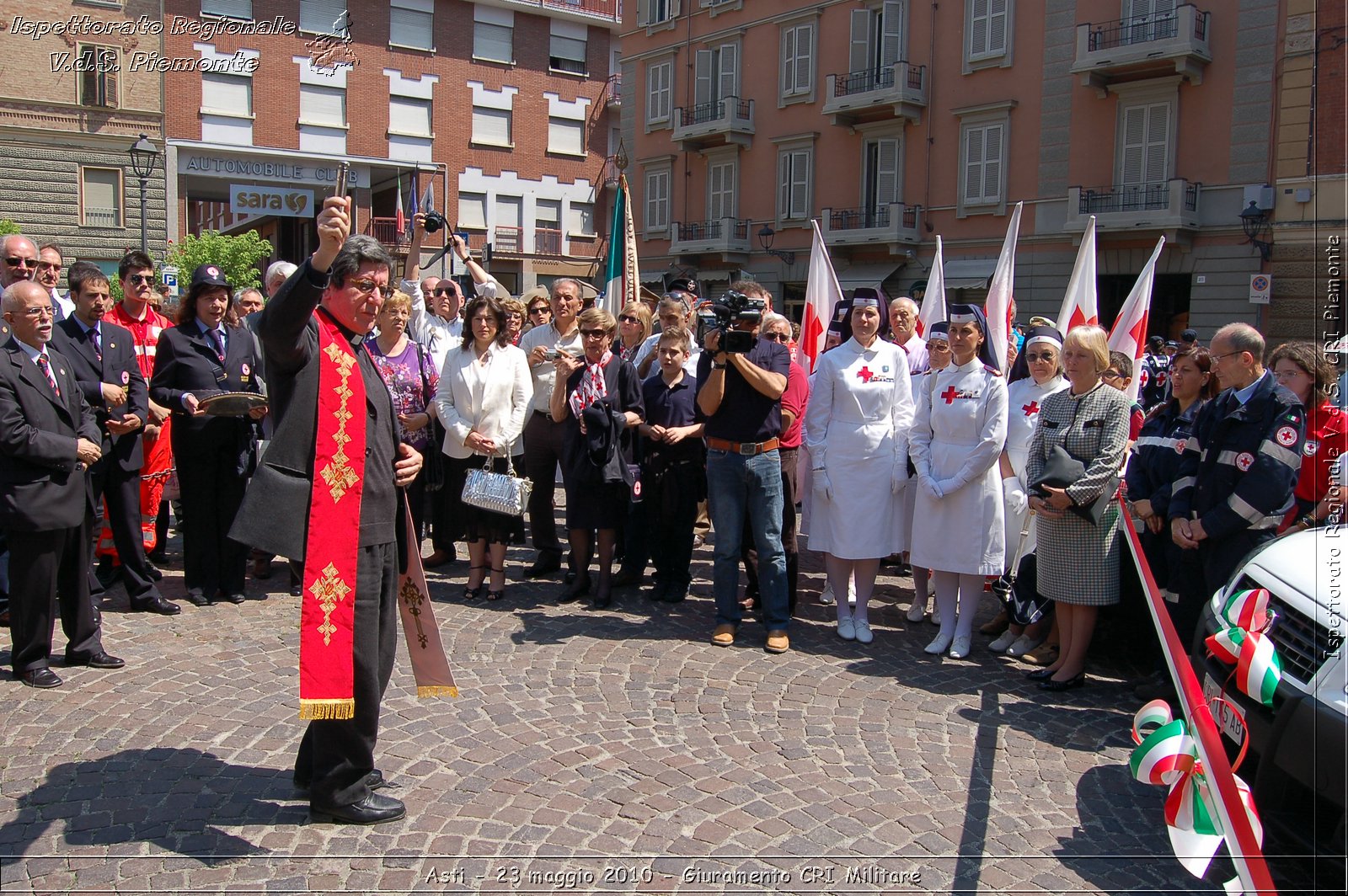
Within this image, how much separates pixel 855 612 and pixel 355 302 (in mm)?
3874

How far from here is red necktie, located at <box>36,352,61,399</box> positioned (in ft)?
16.6

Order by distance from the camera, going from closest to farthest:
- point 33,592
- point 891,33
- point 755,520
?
point 33,592, point 755,520, point 891,33

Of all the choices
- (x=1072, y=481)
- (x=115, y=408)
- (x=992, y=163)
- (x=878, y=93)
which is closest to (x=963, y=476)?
(x=1072, y=481)

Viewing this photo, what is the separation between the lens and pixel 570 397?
22.0 ft

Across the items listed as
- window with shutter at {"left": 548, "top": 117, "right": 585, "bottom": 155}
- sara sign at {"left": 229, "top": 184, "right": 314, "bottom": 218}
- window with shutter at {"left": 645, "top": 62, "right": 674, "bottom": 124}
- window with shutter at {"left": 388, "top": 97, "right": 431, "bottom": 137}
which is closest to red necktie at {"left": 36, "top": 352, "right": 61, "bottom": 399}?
sara sign at {"left": 229, "top": 184, "right": 314, "bottom": 218}

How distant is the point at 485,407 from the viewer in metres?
6.80

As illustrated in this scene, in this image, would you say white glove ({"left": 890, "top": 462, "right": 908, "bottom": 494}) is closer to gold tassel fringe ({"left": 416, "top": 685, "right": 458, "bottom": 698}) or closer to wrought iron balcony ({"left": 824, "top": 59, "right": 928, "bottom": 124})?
gold tassel fringe ({"left": 416, "top": 685, "right": 458, "bottom": 698})

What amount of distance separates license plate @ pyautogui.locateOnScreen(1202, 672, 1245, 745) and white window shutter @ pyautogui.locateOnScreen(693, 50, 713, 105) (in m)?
32.5

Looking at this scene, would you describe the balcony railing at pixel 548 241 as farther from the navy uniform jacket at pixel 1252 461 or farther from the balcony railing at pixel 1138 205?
the navy uniform jacket at pixel 1252 461

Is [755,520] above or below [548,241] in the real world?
below

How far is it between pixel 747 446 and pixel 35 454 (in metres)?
3.69

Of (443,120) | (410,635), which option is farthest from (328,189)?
(410,635)

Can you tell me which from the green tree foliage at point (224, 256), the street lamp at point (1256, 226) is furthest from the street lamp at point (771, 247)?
the green tree foliage at point (224, 256)

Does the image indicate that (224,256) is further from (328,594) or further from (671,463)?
(328,594)
